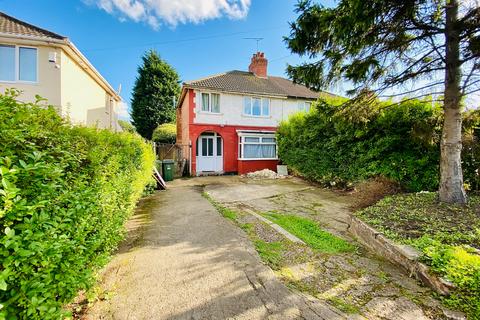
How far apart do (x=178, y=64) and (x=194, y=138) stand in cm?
1932

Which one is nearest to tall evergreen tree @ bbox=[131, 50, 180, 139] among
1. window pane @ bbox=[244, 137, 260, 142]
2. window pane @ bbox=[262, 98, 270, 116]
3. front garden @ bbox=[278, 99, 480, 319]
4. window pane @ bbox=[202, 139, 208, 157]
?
window pane @ bbox=[202, 139, 208, 157]

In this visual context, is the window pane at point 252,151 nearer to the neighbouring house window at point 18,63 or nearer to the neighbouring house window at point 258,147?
the neighbouring house window at point 258,147

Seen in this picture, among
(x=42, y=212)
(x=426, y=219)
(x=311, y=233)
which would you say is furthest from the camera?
(x=311, y=233)

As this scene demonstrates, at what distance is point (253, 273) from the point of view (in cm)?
319

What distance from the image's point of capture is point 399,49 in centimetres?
Answer: 597

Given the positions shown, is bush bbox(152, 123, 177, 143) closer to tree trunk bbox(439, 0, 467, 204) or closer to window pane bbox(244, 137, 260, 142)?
window pane bbox(244, 137, 260, 142)

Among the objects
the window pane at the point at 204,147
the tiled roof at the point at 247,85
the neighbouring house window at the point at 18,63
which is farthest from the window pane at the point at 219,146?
the neighbouring house window at the point at 18,63

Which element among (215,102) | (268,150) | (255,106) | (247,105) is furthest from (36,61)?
(268,150)

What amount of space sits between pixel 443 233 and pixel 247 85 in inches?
597

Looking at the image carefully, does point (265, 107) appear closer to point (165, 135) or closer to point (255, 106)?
point (255, 106)

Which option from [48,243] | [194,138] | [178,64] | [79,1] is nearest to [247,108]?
[194,138]

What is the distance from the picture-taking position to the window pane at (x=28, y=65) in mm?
9602

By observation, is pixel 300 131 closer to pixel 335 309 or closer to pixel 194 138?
pixel 194 138

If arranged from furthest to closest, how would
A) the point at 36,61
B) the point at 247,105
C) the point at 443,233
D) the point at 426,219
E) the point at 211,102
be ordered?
the point at 247,105, the point at 211,102, the point at 36,61, the point at 426,219, the point at 443,233
